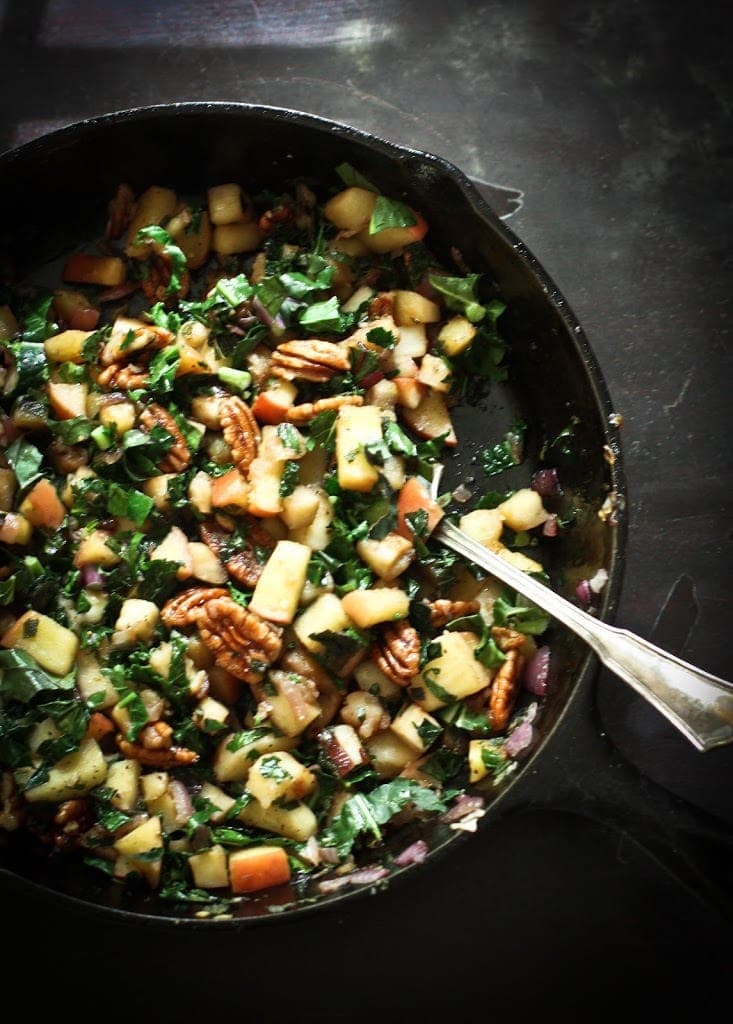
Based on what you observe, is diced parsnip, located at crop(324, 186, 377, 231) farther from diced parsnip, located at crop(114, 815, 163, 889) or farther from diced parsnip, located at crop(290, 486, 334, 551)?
diced parsnip, located at crop(114, 815, 163, 889)

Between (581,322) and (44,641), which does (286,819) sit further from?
(581,322)

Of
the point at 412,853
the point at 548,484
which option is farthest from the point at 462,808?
the point at 548,484

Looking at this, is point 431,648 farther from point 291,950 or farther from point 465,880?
point 291,950

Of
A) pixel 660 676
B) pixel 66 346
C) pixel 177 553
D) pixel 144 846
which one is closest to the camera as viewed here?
pixel 660 676

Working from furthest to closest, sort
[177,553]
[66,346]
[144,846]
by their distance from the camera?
[66,346] → [177,553] → [144,846]

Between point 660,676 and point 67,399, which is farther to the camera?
point 67,399

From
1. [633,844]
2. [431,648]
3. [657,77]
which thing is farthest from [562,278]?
[633,844]
